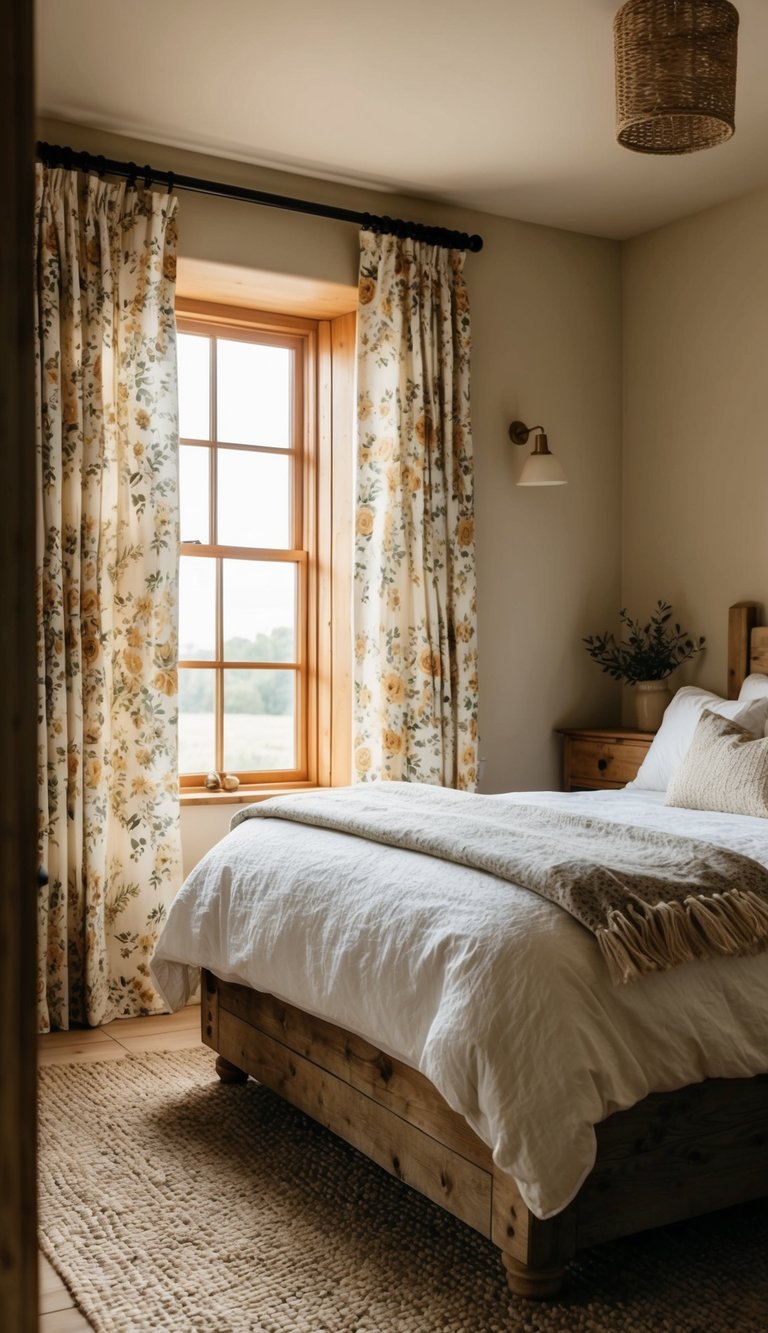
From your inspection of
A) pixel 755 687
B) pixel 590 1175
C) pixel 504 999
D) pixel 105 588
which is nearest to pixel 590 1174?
pixel 590 1175

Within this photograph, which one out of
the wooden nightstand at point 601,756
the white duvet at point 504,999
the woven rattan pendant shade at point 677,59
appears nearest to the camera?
the white duvet at point 504,999

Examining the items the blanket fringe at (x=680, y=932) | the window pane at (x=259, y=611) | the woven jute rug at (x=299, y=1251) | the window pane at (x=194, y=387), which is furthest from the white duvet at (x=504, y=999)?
the window pane at (x=194, y=387)

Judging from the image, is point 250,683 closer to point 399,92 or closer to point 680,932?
point 399,92

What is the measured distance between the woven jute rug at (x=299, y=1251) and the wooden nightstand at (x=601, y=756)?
1.97 meters

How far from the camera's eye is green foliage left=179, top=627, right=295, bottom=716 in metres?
4.39

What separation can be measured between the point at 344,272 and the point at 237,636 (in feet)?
4.38

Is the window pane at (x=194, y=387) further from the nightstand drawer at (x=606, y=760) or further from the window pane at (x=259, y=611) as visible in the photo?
the nightstand drawer at (x=606, y=760)

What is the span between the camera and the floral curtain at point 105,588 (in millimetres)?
3693

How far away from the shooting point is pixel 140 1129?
2.92 meters

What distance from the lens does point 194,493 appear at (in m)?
4.38

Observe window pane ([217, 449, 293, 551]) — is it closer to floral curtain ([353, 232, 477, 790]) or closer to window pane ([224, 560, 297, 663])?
window pane ([224, 560, 297, 663])

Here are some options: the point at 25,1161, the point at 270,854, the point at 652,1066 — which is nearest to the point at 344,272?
the point at 270,854

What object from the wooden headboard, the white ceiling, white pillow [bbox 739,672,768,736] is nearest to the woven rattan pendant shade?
the white ceiling

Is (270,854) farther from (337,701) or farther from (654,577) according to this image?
(654,577)
